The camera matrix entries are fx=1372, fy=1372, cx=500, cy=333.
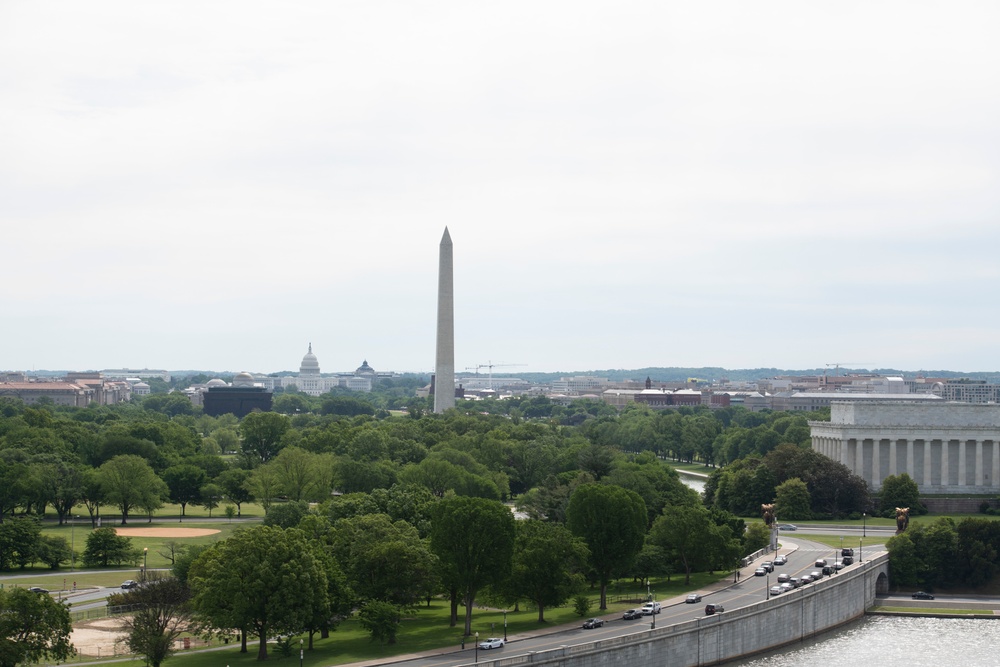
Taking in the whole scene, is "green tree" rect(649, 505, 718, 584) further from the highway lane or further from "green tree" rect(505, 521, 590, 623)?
"green tree" rect(505, 521, 590, 623)

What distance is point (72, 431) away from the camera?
164 metres

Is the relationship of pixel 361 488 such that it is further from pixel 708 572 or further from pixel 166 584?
pixel 166 584

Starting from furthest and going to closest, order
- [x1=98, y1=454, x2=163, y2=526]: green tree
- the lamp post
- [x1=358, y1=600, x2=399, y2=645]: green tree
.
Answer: [x1=98, y1=454, x2=163, y2=526]: green tree, the lamp post, [x1=358, y1=600, x2=399, y2=645]: green tree

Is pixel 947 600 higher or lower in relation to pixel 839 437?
lower

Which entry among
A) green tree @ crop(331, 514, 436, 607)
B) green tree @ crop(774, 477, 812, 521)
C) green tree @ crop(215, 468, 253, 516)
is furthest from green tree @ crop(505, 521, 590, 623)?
green tree @ crop(215, 468, 253, 516)

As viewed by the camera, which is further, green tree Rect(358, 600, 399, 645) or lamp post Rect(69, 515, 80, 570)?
lamp post Rect(69, 515, 80, 570)

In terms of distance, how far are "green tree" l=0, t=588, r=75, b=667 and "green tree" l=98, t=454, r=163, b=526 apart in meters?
59.4

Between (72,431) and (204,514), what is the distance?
3780 centimetres

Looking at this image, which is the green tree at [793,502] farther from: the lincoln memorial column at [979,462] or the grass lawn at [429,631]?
the grass lawn at [429,631]

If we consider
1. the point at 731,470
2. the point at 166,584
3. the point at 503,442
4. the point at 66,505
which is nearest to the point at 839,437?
the point at 731,470

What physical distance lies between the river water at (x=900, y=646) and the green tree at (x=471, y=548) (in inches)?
569

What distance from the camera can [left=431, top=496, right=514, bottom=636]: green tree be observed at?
7512 cm

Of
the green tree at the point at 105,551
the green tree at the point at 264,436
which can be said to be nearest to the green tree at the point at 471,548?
the green tree at the point at 105,551

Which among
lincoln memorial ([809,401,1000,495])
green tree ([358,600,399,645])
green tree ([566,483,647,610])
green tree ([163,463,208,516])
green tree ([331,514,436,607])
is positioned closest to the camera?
green tree ([358,600,399,645])
